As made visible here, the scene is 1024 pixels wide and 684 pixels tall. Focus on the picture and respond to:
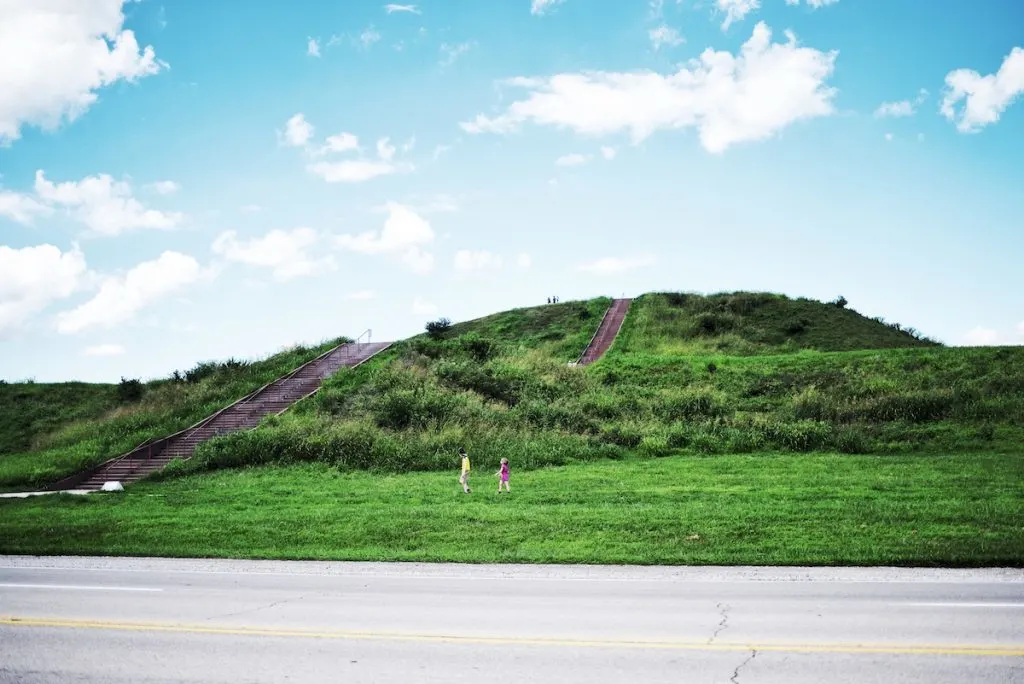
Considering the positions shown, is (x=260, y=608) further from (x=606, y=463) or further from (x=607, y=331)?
(x=607, y=331)

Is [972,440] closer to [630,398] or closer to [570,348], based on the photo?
[630,398]

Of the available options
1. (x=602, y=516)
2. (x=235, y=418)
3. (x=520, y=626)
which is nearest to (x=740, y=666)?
(x=520, y=626)

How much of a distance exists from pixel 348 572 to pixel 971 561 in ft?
40.2

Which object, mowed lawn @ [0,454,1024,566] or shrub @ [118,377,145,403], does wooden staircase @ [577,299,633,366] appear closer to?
mowed lawn @ [0,454,1024,566]

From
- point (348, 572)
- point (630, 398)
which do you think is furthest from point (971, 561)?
point (630, 398)

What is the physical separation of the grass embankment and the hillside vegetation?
5777mm

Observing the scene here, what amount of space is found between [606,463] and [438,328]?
3126cm

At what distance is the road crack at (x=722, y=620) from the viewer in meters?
9.70

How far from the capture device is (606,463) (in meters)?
27.1

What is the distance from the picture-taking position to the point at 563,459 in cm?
2761

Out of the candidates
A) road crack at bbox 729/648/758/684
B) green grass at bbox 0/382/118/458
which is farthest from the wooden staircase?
road crack at bbox 729/648/758/684

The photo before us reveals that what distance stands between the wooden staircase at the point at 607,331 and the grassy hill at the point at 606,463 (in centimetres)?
108

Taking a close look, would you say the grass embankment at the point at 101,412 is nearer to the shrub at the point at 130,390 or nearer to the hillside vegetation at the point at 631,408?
the shrub at the point at 130,390

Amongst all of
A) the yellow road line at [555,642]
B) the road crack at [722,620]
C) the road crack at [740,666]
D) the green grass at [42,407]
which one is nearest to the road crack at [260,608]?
the yellow road line at [555,642]
